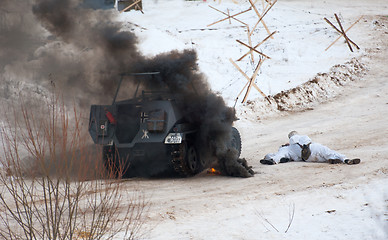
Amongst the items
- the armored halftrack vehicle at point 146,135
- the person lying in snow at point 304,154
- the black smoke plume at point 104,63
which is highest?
the black smoke plume at point 104,63

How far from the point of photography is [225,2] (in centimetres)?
3136

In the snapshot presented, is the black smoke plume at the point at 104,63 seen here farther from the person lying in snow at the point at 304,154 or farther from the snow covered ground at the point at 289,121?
the person lying in snow at the point at 304,154

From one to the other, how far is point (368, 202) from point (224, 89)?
46.4ft

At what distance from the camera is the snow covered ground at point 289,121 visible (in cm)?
798

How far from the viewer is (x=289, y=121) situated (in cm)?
1969

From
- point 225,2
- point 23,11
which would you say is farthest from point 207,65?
point 23,11

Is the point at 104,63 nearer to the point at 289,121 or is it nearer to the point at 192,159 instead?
the point at 192,159

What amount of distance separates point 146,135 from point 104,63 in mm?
3908

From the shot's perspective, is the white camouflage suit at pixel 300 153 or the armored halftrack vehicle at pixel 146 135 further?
the white camouflage suit at pixel 300 153

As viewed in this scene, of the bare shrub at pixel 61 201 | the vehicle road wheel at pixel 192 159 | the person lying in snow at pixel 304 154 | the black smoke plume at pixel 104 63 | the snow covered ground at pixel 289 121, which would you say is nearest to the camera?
the bare shrub at pixel 61 201

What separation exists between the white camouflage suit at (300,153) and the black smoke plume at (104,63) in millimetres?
1692

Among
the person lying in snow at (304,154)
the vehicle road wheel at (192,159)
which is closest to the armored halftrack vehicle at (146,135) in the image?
the vehicle road wheel at (192,159)

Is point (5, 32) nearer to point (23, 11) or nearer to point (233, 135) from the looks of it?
point (23, 11)

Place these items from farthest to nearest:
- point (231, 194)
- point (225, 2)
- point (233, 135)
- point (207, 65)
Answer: point (225, 2), point (207, 65), point (233, 135), point (231, 194)
